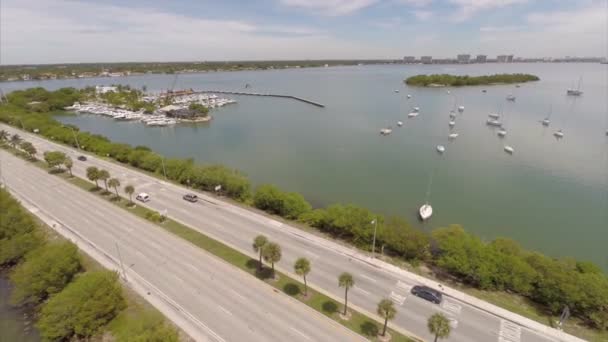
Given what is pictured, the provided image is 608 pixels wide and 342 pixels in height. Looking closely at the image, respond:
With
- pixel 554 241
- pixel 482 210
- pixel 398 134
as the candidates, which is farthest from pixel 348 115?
pixel 554 241

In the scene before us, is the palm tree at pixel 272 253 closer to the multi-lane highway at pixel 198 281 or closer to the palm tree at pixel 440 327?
the multi-lane highway at pixel 198 281

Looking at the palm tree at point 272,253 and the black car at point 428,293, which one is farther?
the palm tree at point 272,253

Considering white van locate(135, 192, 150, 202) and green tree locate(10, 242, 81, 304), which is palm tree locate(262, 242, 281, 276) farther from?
white van locate(135, 192, 150, 202)

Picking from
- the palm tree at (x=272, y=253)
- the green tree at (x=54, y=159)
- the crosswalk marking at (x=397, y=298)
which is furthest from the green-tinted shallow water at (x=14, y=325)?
the green tree at (x=54, y=159)

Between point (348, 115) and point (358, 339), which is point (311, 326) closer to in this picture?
point (358, 339)

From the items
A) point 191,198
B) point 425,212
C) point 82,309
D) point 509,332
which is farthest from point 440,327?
point 191,198

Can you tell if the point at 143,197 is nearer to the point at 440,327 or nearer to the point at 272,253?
the point at 272,253

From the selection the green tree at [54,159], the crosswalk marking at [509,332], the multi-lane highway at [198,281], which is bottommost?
the crosswalk marking at [509,332]
